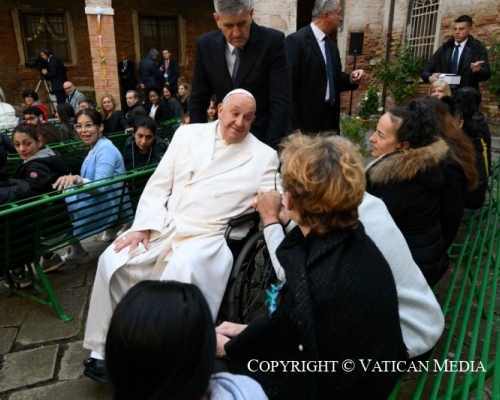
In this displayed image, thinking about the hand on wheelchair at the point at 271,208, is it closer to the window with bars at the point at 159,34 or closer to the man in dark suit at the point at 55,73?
the man in dark suit at the point at 55,73

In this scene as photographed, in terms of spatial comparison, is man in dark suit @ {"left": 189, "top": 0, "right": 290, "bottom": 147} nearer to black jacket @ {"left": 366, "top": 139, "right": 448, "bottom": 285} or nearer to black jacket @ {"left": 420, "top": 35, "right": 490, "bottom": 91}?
black jacket @ {"left": 366, "top": 139, "right": 448, "bottom": 285}

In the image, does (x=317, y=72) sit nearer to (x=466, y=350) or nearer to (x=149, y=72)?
(x=466, y=350)

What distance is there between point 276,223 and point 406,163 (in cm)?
69

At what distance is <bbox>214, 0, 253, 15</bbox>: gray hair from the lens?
8.15ft

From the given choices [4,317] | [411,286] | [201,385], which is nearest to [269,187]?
[411,286]

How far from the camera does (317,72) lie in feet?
11.9

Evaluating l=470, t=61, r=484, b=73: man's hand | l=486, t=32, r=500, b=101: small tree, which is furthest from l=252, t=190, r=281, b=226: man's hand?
l=486, t=32, r=500, b=101: small tree

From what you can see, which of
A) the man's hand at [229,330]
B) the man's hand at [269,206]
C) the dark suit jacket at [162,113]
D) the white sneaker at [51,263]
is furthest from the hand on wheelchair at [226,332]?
the dark suit jacket at [162,113]

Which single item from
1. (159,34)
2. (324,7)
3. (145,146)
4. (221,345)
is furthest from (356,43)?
(221,345)

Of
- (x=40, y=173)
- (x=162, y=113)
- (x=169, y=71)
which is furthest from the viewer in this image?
(x=169, y=71)

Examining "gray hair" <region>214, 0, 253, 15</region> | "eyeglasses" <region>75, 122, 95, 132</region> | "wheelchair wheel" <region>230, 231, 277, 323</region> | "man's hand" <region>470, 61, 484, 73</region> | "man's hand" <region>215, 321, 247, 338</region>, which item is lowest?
"wheelchair wheel" <region>230, 231, 277, 323</region>

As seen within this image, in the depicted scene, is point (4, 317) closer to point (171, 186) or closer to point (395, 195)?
point (171, 186)

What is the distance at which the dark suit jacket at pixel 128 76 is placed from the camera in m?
12.6

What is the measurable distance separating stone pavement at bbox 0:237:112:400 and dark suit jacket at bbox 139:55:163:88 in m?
9.24
